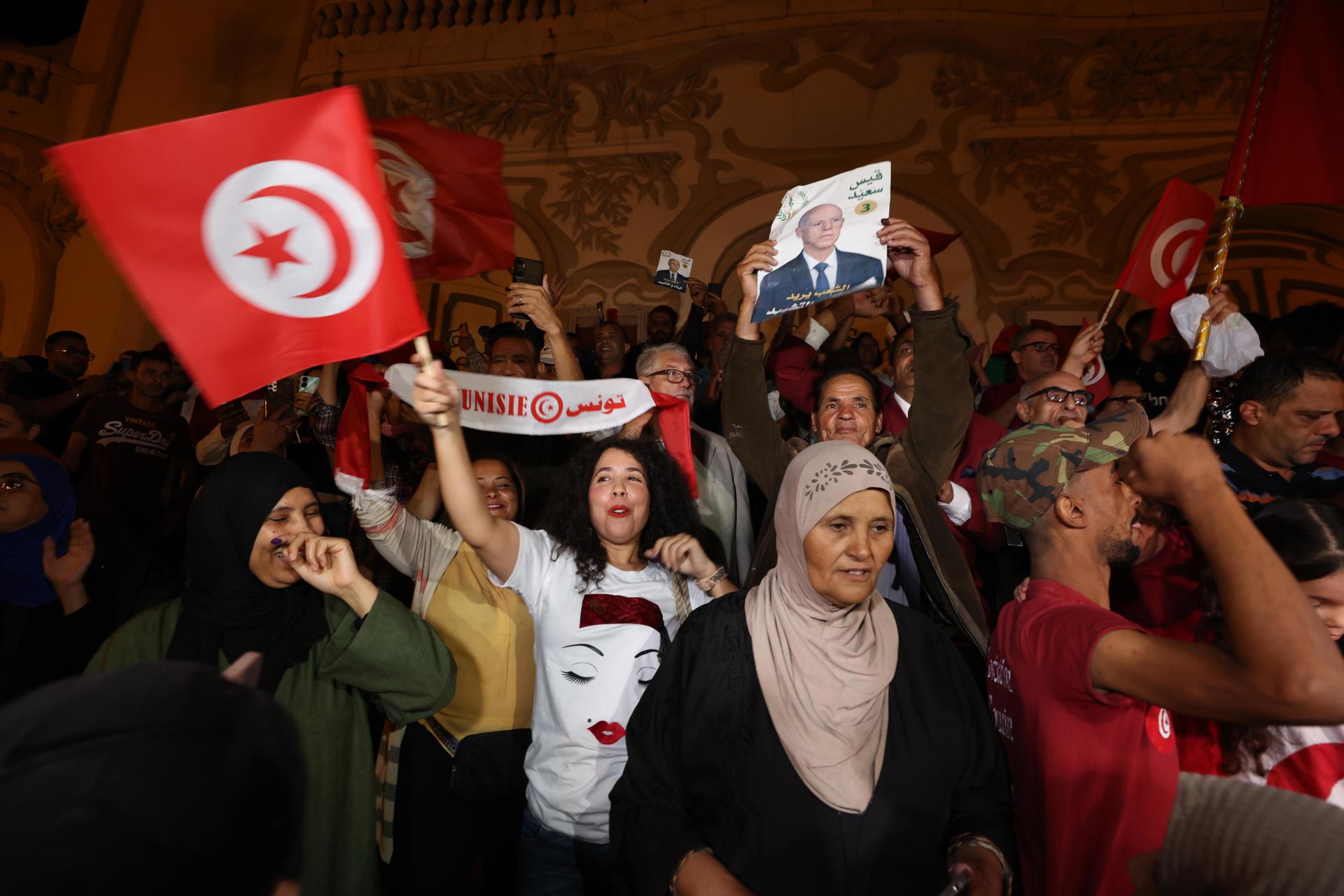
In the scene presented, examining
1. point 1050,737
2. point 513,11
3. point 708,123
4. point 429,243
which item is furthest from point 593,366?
point 513,11

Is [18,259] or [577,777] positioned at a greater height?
[18,259]

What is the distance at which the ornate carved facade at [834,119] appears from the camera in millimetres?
8195

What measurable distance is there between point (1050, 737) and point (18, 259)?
499 inches

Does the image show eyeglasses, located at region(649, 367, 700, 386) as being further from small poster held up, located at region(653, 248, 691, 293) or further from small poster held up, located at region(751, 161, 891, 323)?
small poster held up, located at region(653, 248, 691, 293)

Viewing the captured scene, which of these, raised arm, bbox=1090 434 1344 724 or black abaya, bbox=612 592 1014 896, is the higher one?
raised arm, bbox=1090 434 1344 724

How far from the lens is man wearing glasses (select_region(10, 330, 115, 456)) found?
5480mm

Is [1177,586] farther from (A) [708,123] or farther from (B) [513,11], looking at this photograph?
(B) [513,11]

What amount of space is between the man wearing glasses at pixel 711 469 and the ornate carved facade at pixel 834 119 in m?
5.66

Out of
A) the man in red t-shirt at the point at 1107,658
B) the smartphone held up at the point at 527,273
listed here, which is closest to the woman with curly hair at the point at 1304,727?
the man in red t-shirt at the point at 1107,658

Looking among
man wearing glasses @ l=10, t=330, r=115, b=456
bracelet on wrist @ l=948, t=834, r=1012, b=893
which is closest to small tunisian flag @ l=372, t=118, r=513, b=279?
bracelet on wrist @ l=948, t=834, r=1012, b=893

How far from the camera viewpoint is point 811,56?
29.8 feet

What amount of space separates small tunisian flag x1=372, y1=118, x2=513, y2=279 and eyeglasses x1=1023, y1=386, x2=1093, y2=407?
7.29ft

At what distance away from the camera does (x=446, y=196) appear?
3.74m

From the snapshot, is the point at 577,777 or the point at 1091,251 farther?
the point at 1091,251
